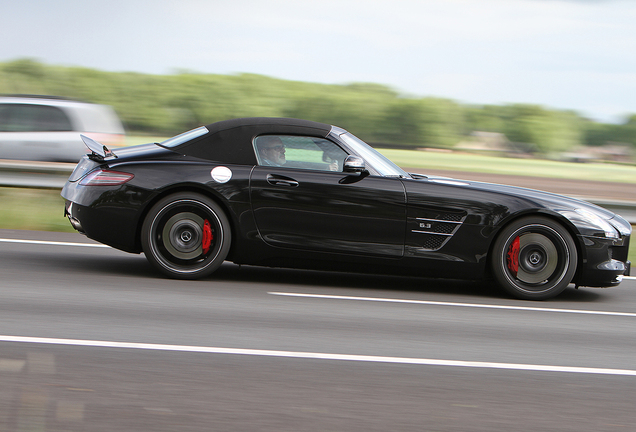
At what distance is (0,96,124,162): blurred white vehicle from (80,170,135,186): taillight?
694cm

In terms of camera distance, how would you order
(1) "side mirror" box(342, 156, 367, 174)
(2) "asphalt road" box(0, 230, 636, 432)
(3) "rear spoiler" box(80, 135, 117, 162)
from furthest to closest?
1. (3) "rear spoiler" box(80, 135, 117, 162)
2. (1) "side mirror" box(342, 156, 367, 174)
3. (2) "asphalt road" box(0, 230, 636, 432)

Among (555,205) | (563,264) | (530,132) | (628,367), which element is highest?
(530,132)

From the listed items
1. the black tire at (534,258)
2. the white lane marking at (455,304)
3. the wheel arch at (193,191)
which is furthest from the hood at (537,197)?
the wheel arch at (193,191)

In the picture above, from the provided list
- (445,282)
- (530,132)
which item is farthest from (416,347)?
(530,132)

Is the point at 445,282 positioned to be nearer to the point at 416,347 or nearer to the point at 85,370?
the point at 416,347

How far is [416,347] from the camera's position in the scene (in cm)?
445

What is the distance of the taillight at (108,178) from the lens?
5832 millimetres

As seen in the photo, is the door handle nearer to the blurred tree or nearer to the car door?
the car door

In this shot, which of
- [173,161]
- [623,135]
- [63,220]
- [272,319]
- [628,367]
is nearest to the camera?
[628,367]

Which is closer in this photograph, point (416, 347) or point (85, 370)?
point (85, 370)

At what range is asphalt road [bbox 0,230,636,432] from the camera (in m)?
3.26

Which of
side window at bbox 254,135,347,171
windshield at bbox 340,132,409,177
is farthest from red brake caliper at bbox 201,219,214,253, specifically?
windshield at bbox 340,132,409,177

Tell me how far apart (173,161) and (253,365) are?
2.57 metres

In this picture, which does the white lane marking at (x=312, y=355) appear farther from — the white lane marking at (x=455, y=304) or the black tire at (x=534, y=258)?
the black tire at (x=534, y=258)
